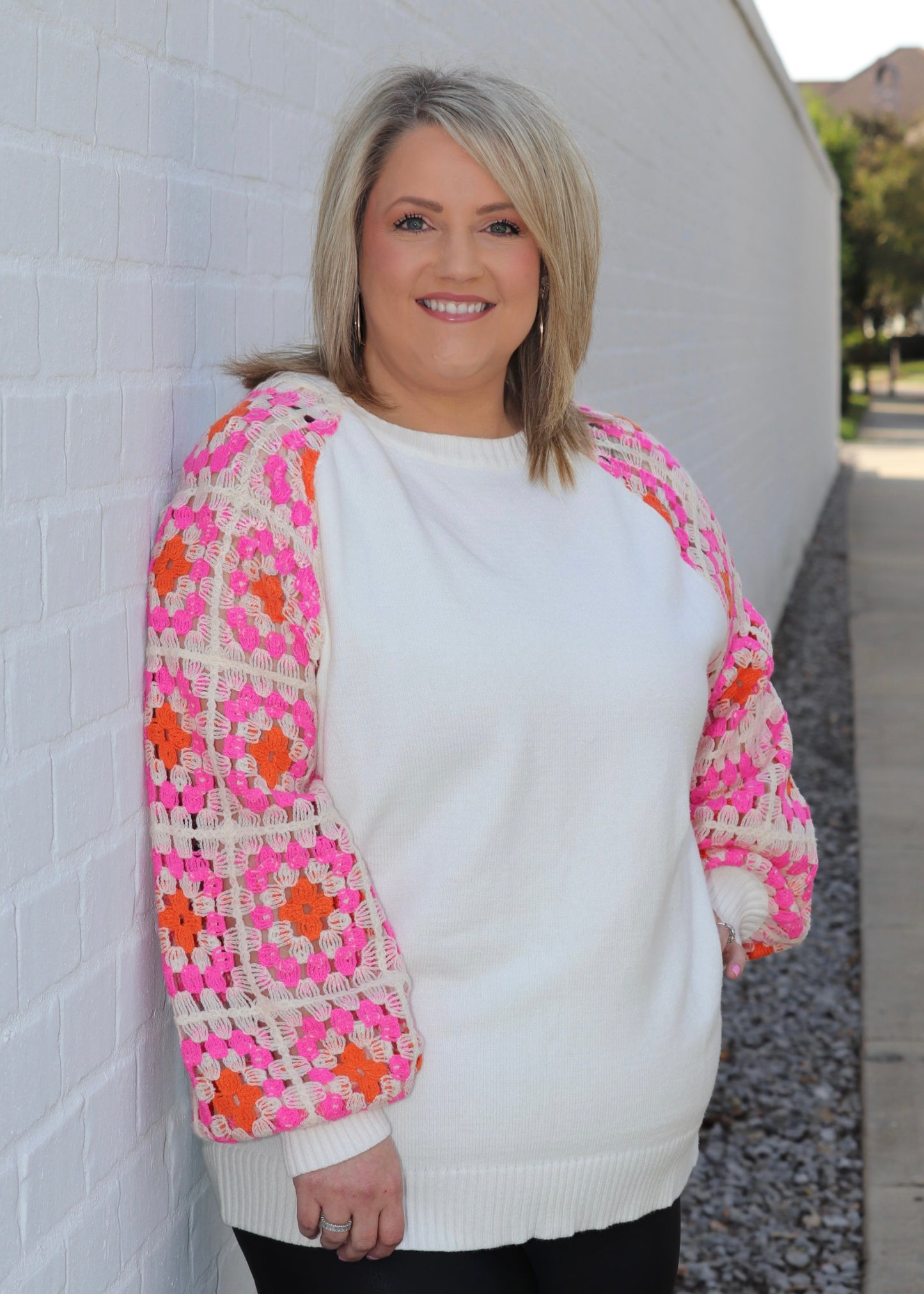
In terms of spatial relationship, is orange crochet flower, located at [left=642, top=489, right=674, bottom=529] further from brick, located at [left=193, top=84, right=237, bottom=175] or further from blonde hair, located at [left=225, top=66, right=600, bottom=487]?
brick, located at [left=193, top=84, right=237, bottom=175]

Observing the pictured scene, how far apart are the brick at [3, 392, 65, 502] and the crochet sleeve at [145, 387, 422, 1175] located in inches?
6.7

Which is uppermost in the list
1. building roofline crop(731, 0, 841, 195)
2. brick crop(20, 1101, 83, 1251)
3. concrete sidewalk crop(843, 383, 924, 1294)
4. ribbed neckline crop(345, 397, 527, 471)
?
building roofline crop(731, 0, 841, 195)

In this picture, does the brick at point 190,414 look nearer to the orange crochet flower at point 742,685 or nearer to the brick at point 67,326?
the brick at point 67,326

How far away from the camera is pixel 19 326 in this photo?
1.48 meters

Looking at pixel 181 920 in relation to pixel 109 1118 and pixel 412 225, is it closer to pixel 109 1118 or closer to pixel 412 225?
pixel 109 1118

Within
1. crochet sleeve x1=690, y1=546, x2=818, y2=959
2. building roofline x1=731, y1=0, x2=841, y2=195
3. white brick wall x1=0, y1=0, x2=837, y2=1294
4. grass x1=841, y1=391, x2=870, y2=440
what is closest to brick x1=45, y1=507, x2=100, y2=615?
white brick wall x1=0, y1=0, x2=837, y2=1294

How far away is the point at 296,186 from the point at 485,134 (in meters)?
0.56

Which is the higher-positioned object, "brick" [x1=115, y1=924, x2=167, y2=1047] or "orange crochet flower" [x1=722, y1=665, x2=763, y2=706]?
"orange crochet flower" [x1=722, y1=665, x2=763, y2=706]

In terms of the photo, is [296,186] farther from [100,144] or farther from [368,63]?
[100,144]

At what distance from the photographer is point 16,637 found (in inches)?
59.3

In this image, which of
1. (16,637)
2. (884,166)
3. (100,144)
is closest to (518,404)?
(100,144)

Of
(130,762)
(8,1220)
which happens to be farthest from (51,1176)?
(130,762)

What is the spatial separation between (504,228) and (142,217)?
43cm

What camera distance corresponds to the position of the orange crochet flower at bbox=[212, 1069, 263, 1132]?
5.39 ft
